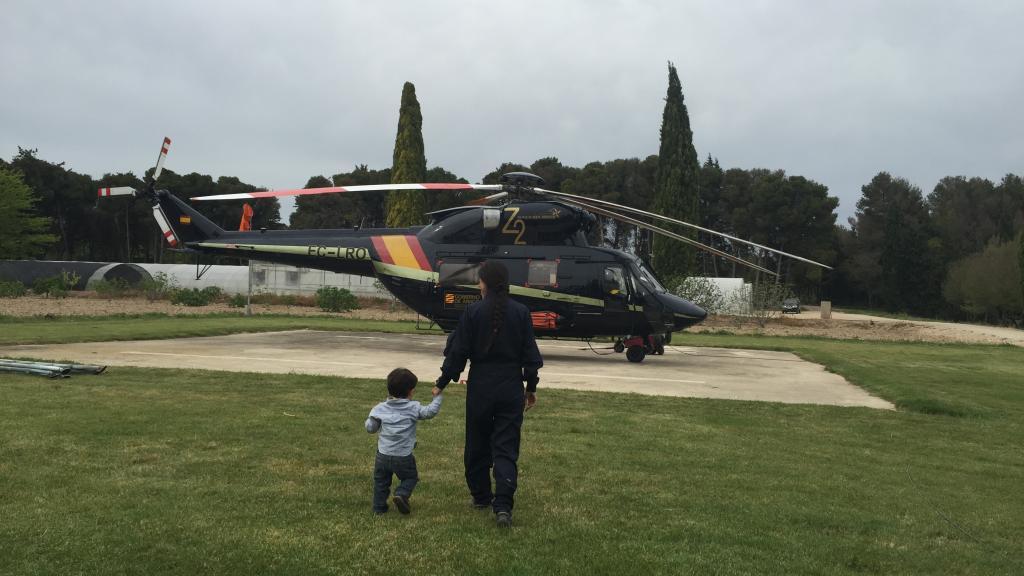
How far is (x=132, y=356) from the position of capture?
46.9ft

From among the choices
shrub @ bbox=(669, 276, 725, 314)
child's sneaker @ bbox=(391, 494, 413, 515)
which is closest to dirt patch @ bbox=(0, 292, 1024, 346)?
shrub @ bbox=(669, 276, 725, 314)

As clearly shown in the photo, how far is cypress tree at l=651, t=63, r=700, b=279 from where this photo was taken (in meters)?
44.8

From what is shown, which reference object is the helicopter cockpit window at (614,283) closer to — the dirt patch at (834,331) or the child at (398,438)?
the child at (398,438)

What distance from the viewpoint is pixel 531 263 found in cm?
1588

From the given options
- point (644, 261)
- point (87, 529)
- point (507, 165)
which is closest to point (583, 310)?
point (644, 261)

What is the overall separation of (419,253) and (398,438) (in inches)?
469

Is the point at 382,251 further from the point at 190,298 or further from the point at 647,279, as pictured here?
the point at 190,298

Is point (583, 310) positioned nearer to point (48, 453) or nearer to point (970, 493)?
point (970, 493)

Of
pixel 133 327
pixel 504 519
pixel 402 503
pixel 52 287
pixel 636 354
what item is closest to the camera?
pixel 504 519

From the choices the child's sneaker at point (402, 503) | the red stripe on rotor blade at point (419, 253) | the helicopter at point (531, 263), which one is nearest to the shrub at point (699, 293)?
the helicopter at point (531, 263)

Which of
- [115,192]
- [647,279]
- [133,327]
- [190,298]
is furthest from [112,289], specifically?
[647,279]

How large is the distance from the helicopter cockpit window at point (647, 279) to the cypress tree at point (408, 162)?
2936 centimetres

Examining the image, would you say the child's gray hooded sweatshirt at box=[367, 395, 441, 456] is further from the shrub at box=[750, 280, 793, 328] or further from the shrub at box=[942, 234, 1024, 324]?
the shrub at box=[942, 234, 1024, 324]

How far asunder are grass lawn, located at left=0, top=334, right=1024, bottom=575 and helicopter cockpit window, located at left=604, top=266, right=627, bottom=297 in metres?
5.58
